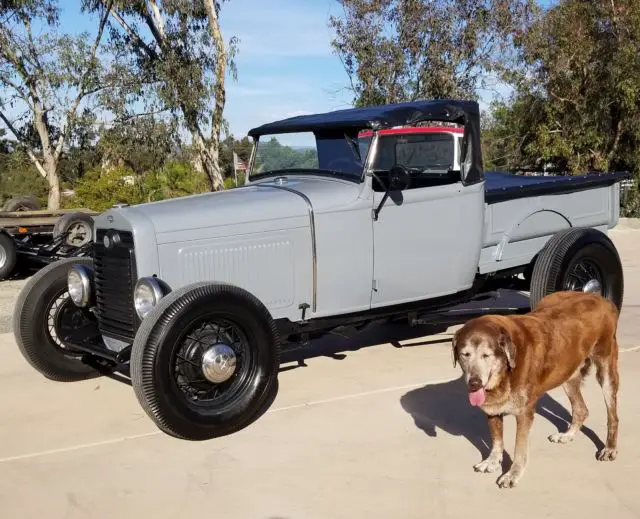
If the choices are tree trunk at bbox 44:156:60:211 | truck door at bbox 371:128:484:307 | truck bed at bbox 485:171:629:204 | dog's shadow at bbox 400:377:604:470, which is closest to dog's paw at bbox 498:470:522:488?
dog's shadow at bbox 400:377:604:470

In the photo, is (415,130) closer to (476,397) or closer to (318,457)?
(318,457)

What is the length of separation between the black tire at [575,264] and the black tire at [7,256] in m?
7.63

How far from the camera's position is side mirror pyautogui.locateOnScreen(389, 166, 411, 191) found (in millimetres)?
5559

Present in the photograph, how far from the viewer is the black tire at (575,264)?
6383 millimetres

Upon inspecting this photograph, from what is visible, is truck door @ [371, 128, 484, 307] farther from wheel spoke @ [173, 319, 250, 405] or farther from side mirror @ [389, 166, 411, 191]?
wheel spoke @ [173, 319, 250, 405]

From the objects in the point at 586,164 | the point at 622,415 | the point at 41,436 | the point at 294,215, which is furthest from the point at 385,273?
the point at 586,164

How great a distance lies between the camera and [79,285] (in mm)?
5641

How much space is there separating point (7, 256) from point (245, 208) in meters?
7.02

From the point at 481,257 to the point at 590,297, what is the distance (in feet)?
6.64

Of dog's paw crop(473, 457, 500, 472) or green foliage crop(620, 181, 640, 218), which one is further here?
green foliage crop(620, 181, 640, 218)

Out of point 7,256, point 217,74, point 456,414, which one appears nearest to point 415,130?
point 456,414

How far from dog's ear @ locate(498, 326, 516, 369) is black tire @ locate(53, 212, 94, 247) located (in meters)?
9.83

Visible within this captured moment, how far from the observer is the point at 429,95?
1839 centimetres

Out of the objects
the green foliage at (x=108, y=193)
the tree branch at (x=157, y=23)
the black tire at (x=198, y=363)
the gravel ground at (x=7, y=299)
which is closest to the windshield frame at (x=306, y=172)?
the black tire at (x=198, y=363)
